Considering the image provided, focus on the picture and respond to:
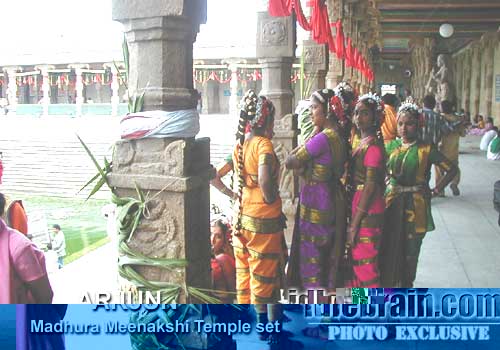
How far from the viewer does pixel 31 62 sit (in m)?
25.2

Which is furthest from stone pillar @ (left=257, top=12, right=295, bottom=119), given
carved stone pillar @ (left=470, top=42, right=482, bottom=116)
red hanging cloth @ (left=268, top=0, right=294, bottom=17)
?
carved stone pillar @ (left=470, top=42, right=482, bottom=116)

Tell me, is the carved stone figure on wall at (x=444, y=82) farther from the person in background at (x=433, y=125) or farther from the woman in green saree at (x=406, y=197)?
the woman in green saree at (x=406, y=197)

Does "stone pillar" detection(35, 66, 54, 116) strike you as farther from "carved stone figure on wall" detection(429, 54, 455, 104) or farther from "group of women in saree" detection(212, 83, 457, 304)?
"group of women in saree" detection(212, 83, 457, 304)

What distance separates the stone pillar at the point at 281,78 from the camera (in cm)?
517

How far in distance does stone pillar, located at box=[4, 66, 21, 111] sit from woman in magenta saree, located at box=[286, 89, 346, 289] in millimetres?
25119

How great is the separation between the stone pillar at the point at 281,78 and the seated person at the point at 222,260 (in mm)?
1715

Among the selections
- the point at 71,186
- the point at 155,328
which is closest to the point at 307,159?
the point at 155,328

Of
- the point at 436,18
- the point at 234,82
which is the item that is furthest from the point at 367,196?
the point at 234,82

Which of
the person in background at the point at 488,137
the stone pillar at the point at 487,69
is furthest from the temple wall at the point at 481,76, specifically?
the person in background at the point at 488,137

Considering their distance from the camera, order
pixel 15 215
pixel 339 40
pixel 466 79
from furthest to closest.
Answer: pixel 466 79
pixel 339 40
pixel 15 215

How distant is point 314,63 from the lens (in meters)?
6.82

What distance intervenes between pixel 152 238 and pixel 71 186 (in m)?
13.1

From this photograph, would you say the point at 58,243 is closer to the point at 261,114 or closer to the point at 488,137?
the point at 261,114

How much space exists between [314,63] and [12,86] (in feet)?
76.1
